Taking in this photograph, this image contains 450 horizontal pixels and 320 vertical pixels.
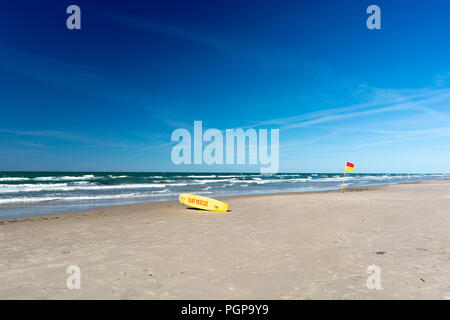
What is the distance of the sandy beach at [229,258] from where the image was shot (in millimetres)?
4488

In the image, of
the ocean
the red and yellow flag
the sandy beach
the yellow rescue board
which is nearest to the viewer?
the sandy beach

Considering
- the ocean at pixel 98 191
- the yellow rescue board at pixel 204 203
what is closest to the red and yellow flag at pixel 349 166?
the ocean at pixel 98 191

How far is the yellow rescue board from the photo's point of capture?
13648 mm

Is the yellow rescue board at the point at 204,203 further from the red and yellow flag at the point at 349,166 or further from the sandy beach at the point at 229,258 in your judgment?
the red and yellow flag at the point at 349,166

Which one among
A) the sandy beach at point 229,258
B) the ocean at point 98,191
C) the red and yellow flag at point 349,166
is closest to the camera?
the sandy beach at point 229,258

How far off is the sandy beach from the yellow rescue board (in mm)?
2625

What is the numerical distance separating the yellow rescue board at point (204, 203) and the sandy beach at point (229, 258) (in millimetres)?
2625

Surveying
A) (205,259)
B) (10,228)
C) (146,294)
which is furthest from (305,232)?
(10,228)

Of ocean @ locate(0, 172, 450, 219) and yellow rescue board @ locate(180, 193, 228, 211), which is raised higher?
yellow rescue board @ locate(180, 193, 228, 211)

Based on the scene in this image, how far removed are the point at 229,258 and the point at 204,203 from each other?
25.9ft

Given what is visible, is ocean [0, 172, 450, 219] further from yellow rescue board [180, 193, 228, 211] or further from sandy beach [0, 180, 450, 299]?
sandy beach [0, 180, 450, 299]

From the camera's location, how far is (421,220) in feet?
34.1

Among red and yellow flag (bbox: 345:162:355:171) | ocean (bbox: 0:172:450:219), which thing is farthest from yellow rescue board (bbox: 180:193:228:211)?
red and yellow flag (bbox: 345:162:355:171)

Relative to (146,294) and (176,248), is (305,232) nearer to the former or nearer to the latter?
(176,248)
